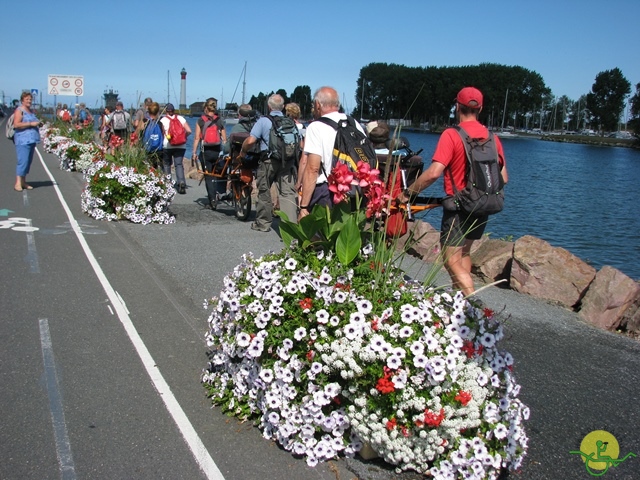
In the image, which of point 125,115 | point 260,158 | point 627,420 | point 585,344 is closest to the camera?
point 627,420

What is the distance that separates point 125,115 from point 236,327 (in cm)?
1610

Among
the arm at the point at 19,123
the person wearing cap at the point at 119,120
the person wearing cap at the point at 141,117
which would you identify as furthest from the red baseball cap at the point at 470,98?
the person wearing cap at the point at 119,120

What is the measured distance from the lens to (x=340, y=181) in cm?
450

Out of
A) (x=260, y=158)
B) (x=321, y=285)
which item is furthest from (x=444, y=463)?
(x=260, y=158)

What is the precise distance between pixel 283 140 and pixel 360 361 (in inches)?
267

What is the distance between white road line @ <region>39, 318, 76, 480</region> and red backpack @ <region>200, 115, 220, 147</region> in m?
7.67

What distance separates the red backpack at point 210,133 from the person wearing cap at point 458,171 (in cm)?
814

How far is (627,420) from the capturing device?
4.64 m

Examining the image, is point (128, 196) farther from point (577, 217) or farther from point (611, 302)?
point (577, 217)

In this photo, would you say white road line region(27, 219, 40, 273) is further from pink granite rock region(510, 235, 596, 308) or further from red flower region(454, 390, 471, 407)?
red flower region(454, 390, 471, 407)

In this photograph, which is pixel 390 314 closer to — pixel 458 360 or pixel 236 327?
pixel 458 360

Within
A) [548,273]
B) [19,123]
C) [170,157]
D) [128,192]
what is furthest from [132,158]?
[548,273]

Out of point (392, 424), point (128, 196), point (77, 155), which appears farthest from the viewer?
point (77, 155)

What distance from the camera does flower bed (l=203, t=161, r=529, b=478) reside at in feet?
11.9
